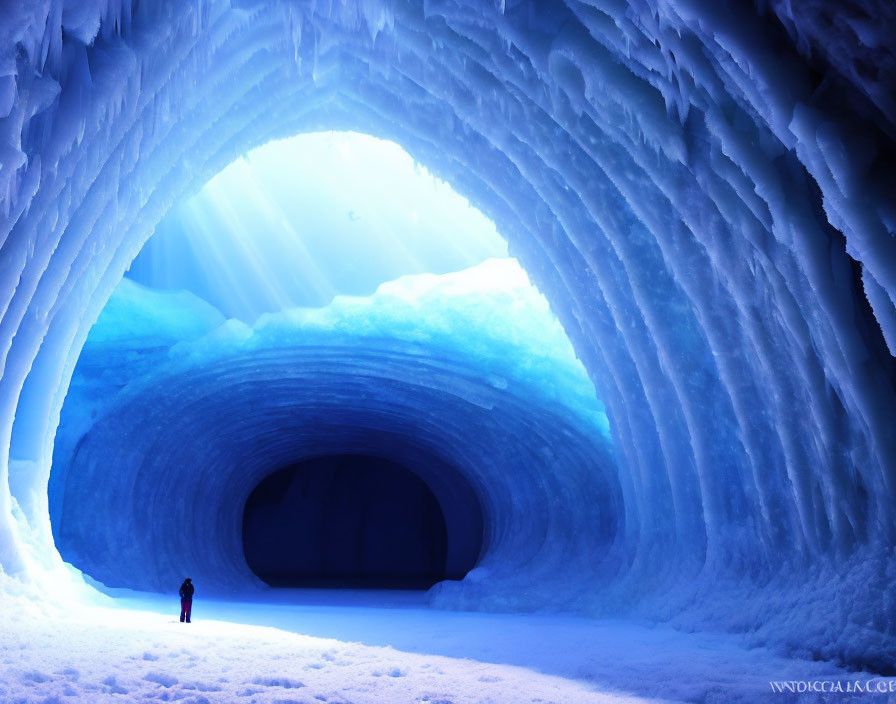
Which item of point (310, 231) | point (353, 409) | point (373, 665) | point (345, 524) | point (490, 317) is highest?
point (310, 231)

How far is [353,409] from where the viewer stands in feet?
57.5

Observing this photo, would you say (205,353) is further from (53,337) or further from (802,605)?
(802,605)

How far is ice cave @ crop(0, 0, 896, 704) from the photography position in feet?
14.4

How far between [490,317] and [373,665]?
25.3 feet

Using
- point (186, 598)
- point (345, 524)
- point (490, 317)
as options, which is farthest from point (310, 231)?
point (345, 524)

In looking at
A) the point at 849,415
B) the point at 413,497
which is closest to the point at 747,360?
the point at 849,415

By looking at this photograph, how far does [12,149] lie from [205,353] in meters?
9.45

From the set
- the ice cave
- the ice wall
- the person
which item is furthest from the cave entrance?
the person

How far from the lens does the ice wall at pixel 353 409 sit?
40.9 ft

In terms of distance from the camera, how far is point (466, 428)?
1633 centimetres

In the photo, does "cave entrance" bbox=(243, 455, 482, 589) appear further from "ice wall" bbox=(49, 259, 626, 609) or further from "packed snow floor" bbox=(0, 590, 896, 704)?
"packed snow floor" bbox=(0, 590, 896, 704)

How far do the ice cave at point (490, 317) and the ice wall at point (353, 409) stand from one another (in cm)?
7

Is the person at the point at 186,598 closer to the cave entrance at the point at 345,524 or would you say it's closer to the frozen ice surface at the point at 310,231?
the frozen ice surface at the point at 310,231

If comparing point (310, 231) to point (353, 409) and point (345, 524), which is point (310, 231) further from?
point (345, 524)
